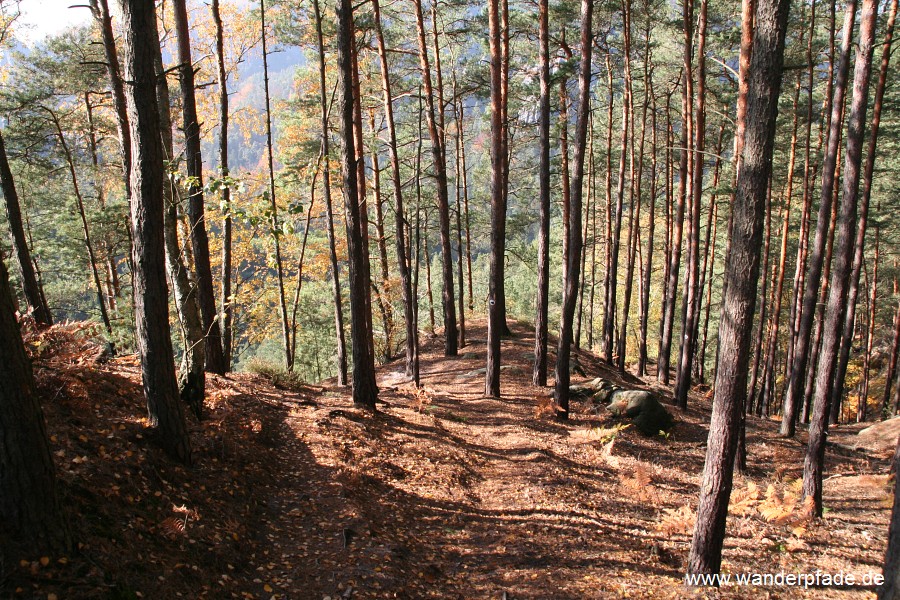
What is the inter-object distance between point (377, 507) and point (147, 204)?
176 inches

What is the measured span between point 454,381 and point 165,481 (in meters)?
9.83

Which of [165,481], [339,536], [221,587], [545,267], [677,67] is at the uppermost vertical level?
[677,67]

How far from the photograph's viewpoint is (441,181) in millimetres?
14289

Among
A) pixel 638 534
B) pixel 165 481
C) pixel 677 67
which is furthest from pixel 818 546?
pixel 677 67

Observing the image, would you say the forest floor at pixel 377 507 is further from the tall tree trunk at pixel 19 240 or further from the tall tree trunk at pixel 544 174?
the tall tree trunk at pixel 19 240

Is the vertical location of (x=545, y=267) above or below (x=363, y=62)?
below

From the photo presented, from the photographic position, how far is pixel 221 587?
14.2 ft

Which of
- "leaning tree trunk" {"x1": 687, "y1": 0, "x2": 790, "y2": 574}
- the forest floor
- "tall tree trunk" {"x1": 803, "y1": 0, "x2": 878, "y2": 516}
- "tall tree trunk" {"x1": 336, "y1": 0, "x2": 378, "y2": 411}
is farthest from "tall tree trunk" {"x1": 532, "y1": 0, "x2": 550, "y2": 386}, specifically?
"leaning tree trunk" {"x1": 687, "y1": 0, "x2": 790, "y2": 574}

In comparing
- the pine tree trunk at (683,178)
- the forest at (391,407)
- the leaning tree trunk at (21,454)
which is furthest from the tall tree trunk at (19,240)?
the pine tree trunk at (683,178)

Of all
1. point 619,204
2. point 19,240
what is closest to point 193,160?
point 19,240

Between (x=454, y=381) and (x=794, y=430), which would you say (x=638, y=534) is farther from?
(x=794, y=430)

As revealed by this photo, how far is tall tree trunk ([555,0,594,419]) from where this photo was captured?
1001 cm

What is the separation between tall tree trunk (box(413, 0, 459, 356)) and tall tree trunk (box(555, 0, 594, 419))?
3.96 metres

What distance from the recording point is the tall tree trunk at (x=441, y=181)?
13.1 metres
